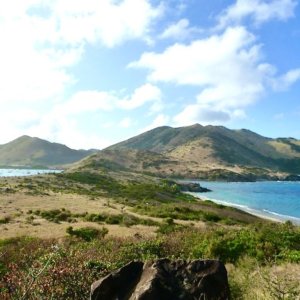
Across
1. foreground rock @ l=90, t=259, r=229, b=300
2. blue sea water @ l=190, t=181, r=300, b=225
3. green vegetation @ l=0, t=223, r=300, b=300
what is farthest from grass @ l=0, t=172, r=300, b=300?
blue sea water @ l=190, t=181, r=300, b=225

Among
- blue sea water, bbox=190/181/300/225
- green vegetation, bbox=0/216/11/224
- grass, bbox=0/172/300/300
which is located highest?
grass, bbox=0/172/300/300

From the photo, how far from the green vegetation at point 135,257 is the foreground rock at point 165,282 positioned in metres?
0.85

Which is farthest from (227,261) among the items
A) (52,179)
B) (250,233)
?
(52,179)

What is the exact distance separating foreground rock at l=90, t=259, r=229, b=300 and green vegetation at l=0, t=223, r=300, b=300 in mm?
847

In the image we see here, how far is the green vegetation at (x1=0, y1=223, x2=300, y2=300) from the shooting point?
889 centimetres

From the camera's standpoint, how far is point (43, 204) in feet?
171

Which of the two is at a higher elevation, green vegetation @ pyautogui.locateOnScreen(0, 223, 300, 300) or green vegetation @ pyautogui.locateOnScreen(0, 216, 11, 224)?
green vegetation @ pyautogui.locateOnScreen(0, 223, 300, 300)

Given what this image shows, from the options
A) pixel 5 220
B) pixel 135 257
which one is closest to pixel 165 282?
pixel 135 257

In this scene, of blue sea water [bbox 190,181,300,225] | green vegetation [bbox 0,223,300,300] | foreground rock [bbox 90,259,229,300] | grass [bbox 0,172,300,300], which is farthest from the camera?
blue sea water [bbox 190,181,300,225]

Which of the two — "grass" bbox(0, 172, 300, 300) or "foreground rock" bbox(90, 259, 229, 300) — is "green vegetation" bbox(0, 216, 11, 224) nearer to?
"grass" bbox(0, 172, 300, 300)

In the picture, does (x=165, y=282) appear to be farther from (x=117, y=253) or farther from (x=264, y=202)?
(x=264, y=202)

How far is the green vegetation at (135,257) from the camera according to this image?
889 centimetres

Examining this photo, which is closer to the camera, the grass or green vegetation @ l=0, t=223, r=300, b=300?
green vegetation @ l=0, t=223, r=300, b=300

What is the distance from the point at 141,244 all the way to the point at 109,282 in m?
6.71
